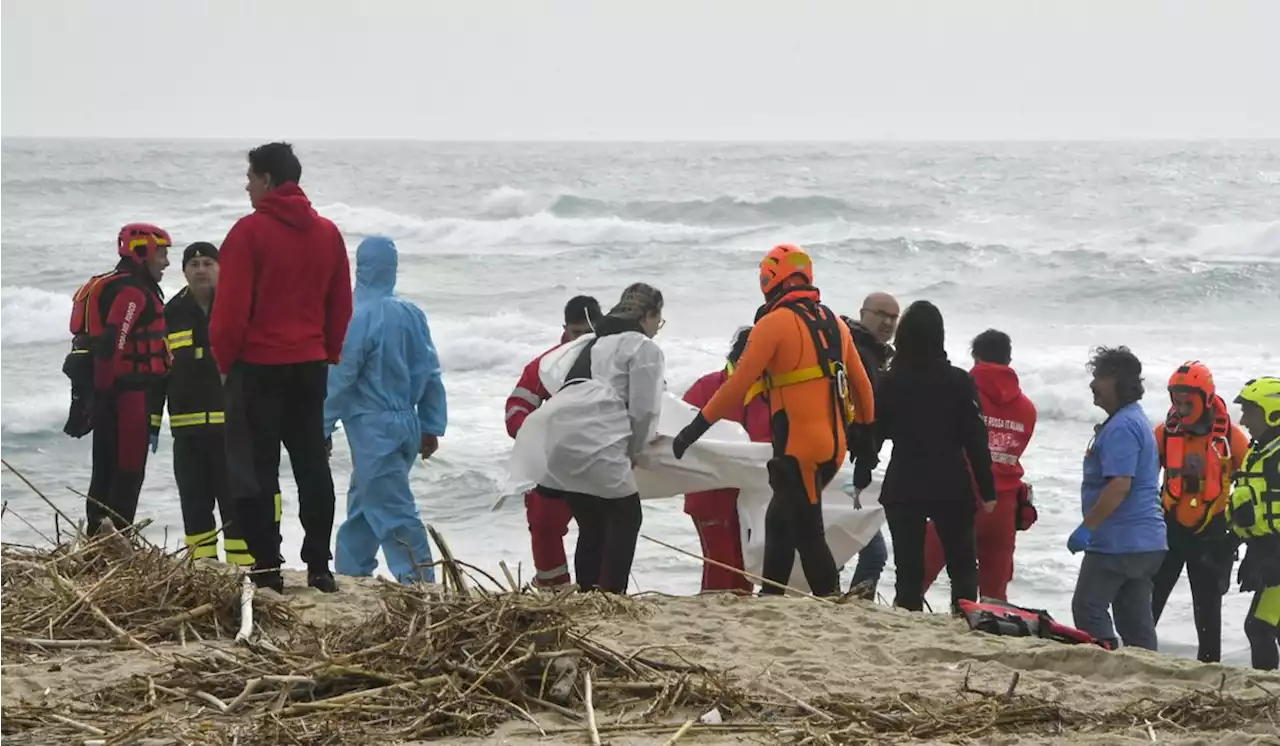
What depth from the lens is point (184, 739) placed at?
4.00 metres

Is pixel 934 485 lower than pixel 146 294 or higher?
lower

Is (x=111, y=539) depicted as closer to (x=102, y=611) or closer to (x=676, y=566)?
(x=102, y=611)

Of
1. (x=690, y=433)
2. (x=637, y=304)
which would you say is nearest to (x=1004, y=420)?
(x=690, y=433)

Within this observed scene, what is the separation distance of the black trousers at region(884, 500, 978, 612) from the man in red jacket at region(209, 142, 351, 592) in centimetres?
249

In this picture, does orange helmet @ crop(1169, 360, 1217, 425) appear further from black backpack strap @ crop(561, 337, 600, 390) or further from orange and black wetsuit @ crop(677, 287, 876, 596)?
black backpack strap @ crop(561, 337, 600, 390)

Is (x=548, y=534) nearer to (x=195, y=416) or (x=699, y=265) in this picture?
(x=195, y=416)

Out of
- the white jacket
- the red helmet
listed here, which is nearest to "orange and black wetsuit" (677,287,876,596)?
the white jacket

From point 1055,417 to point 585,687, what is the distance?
1356 centimetres

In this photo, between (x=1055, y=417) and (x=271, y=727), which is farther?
(x=1055, y=417)

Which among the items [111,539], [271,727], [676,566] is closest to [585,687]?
[271,727]

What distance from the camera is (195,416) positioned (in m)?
7.46

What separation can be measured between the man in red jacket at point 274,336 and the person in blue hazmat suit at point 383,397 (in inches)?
43.8

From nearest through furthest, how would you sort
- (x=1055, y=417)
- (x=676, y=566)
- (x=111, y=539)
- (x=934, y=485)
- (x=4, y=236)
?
1. (x=111, y=539)
2. (x=934, y=485)
3. (x=676, y=566)
4. (x=1055, y=417)
5. (x=4, y=236)

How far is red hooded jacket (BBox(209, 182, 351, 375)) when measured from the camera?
6.16 meters
